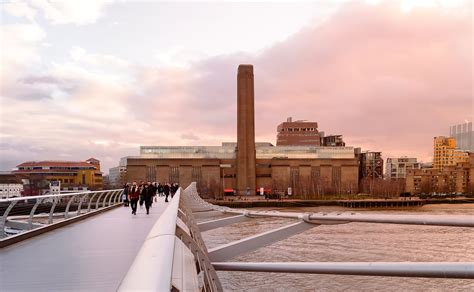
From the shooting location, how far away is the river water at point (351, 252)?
17516 millimetres

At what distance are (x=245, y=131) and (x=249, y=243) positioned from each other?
3322 inches

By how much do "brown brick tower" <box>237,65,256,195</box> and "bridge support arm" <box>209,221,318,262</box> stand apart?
82.6 metres

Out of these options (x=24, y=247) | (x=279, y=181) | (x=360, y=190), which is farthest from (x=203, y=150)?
(x=24, y=247)

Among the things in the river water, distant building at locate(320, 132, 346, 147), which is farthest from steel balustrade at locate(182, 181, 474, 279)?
distant building at locate(320, 132, 346, 147)

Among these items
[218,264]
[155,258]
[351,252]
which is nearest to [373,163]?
[351,252]

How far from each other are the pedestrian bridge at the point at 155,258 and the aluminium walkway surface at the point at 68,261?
10 mm

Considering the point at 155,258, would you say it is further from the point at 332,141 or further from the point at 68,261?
the point at 332,141

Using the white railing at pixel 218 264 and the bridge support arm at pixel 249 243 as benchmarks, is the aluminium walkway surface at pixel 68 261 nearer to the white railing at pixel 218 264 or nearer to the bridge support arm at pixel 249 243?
the bridge support arm at pixel 249 243

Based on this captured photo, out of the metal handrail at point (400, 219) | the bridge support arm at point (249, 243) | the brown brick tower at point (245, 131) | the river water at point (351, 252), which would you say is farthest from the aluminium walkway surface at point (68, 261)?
the brown brick tower at point (245, 131)

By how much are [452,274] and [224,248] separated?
102 inches

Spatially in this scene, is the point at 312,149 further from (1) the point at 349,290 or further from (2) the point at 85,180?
(1) the point at 349,290

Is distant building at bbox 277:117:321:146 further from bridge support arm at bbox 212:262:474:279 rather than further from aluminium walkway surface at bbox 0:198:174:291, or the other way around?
bridge support arm at bbox 212:262:474:279

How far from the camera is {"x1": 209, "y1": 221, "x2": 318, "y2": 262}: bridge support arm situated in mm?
5559

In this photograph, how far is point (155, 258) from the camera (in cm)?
199
